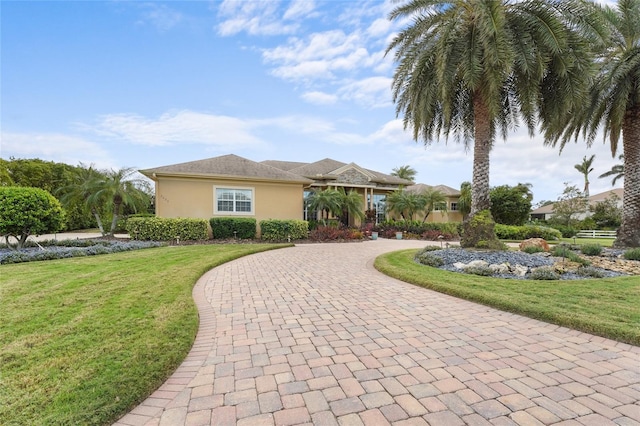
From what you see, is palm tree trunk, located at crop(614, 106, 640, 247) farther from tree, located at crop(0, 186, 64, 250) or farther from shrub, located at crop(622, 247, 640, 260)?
tree, located at crop(0, 186, 64, 250)

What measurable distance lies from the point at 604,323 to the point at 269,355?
456cm

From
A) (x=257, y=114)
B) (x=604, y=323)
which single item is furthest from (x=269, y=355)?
(x=257, y=114)

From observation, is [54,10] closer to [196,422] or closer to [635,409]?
[196,422]

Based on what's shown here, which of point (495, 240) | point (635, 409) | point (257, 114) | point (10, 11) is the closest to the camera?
point (635, 409)

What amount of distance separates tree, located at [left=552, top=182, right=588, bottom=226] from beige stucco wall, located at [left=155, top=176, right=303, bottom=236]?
2784cm

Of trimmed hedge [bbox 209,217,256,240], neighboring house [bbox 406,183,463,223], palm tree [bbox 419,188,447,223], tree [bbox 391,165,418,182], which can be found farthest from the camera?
tree [bbox 391,165,418,182]

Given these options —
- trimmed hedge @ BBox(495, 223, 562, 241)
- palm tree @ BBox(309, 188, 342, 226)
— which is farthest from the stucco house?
trimmed hedge @ BBox(495, 223, 562, 241)

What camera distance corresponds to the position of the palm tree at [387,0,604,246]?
905cm

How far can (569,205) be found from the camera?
1142 inches

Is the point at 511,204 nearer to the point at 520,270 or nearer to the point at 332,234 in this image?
the point at 332,234

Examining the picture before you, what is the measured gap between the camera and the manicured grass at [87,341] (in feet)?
7.79

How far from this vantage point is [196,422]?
2277 millimetres

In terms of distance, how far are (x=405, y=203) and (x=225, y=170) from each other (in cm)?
1288

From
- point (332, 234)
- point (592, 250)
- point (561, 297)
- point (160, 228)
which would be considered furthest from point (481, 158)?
point (160, 228)
